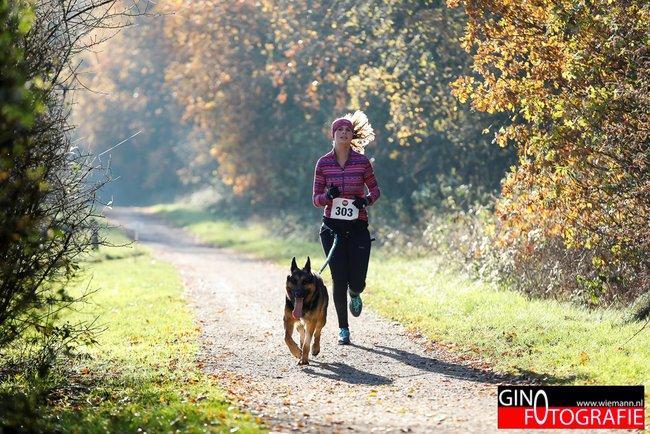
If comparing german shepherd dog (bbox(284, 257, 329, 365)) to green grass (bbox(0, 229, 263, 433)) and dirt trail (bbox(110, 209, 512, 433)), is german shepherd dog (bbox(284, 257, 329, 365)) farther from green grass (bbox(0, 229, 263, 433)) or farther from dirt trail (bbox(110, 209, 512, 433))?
green grass (bbox(0, 229, 263, 433))

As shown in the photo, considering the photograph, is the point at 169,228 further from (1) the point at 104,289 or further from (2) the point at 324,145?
(1) the point at 104,289

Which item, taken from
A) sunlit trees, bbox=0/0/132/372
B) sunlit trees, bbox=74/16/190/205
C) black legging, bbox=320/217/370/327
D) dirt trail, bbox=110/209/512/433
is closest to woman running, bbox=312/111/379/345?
black legging, bbox=320/217/370/327

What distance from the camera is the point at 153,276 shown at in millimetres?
22438

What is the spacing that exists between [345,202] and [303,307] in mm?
1465

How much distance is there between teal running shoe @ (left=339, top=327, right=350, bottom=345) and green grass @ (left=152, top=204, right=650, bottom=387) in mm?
1204

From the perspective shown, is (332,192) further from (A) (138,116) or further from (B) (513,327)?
(A) (138,116)

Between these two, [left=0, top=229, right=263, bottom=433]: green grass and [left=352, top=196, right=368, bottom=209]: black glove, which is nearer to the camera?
[left=0, top=229, right=263, bottom=433]: green grass

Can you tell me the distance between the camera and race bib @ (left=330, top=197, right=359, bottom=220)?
442 inches

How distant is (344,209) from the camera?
443 inches

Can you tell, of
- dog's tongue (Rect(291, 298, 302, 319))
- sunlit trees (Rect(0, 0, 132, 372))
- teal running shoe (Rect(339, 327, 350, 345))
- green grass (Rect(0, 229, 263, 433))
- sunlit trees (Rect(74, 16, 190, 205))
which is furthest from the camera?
sunlit trees (Rect(74, 16, 190, 205))

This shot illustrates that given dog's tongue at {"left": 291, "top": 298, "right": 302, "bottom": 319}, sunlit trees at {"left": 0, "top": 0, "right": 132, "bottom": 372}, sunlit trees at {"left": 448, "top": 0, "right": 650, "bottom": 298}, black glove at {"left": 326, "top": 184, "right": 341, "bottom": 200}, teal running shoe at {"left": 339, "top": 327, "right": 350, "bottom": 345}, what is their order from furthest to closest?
1. teal running shoe at {"left": 339, "top": 327, "right": 350, "bottom": 345}
2. sunlit trees at {"left": 448, "top": 0, "right": 650, "bottom": 298}
3. black glove at {"left": 326, "top": 184, "right": 341, "bottom": 200}
4. dog's tongue at {"left": 291, "top": 298, "right": 302, "bottom": 319}
5. sunlit trees at {"left": 0, "top": 0, "right": 132, "bottom": 372}

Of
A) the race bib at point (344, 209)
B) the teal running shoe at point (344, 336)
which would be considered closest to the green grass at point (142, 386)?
the teal running shoe at point (344, 336)

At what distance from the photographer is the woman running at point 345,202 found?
36.9 feet

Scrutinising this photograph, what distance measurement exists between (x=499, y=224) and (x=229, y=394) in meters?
9.91
